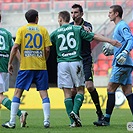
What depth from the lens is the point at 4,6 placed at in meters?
22.5

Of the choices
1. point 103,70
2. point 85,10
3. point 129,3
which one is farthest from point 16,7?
point 129,3

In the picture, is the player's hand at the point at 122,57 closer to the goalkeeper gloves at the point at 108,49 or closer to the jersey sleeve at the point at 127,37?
the jersey sleeve at the point at 127,37

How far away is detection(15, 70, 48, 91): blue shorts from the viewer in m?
8.16

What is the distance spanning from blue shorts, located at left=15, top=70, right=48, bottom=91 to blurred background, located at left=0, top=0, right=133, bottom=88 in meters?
11.9

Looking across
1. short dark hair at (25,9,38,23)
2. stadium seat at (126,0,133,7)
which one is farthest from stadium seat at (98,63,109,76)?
short dark hair at (25,9,38,23)

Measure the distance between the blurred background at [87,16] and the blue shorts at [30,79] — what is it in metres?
11.9

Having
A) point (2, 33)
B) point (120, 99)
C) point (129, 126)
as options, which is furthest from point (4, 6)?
point (129, 126)

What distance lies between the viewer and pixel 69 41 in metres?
8.36

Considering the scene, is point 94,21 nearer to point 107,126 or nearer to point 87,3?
point 87,3

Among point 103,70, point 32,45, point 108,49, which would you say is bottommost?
point 103,70

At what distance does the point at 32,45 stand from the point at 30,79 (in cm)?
48

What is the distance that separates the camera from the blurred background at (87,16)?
2056 centimetres

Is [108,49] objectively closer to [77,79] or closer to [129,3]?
[77,79]

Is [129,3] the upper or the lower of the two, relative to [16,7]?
upper
